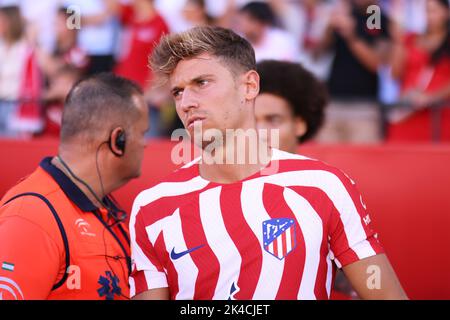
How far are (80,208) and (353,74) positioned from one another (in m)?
3.28

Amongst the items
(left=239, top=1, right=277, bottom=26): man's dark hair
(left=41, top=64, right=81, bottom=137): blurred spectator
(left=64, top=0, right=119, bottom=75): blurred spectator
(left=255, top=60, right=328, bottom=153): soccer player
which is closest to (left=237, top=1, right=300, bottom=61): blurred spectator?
(left=239, top=1, right=277, bottom=26): man's dark hair

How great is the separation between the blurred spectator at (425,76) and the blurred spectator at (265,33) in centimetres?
89

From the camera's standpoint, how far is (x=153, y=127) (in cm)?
627

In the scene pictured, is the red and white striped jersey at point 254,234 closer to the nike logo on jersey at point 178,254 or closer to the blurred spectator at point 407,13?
the nike logo on jersey at point 178,254

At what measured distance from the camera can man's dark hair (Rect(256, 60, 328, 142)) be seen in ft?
14.3

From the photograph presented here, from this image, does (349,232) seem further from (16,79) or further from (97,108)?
(16,79)

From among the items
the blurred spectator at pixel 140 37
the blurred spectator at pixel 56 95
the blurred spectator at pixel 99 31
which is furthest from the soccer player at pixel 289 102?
the blurred spectator at pixel 56 95

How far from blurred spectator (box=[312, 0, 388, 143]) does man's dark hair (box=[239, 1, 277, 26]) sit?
1.59 feet

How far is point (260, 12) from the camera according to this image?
618cm

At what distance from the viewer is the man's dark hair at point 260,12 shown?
616cm
